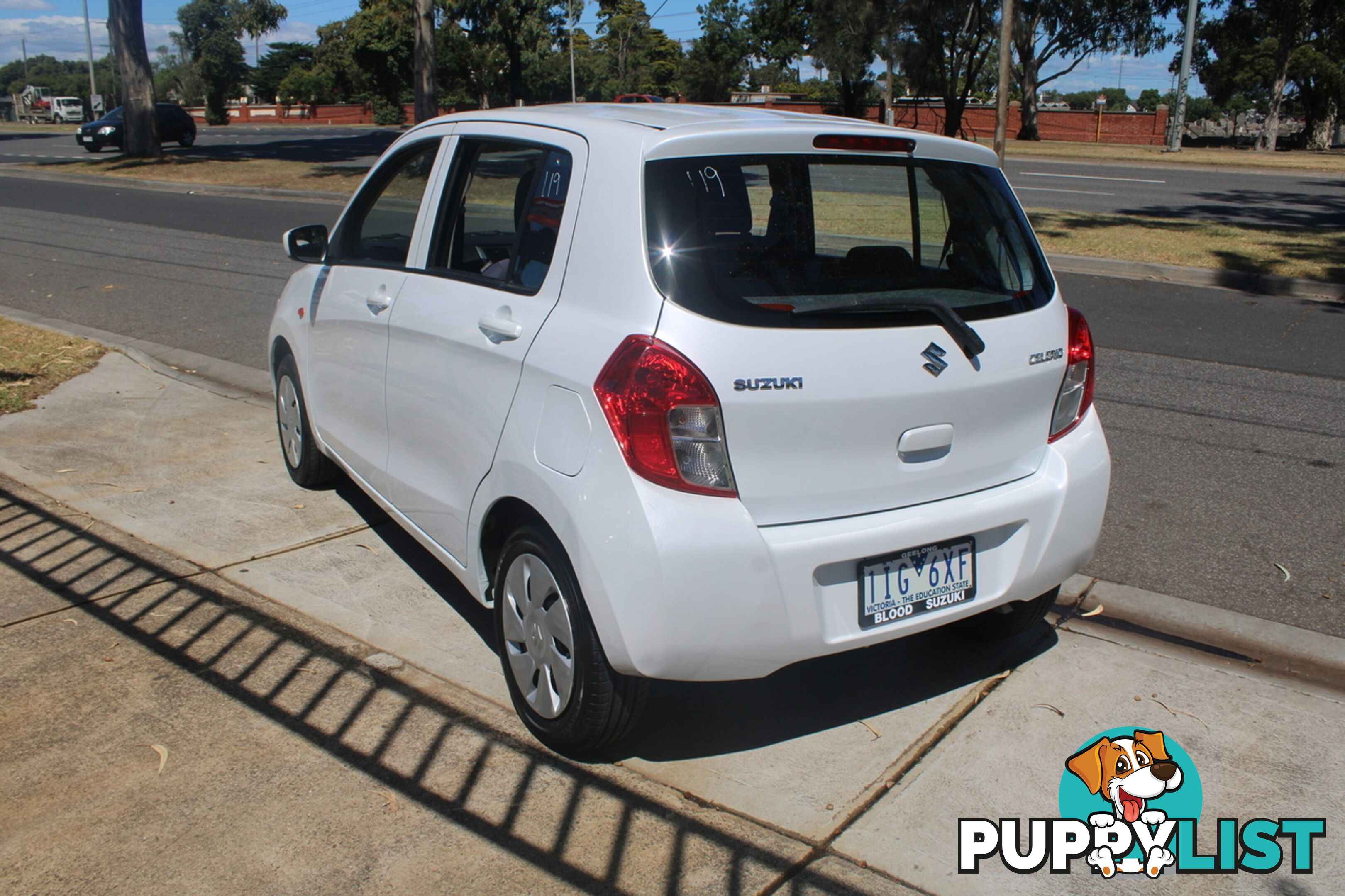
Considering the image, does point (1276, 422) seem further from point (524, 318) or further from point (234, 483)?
point (234, 483)

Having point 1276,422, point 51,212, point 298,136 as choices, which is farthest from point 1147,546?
point 298,136

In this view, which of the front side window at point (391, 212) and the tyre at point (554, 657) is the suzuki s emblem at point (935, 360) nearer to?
the tyre at point (554, 657)

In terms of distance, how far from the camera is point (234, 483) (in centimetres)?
546

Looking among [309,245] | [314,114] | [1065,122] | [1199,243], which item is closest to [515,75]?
[314,114]

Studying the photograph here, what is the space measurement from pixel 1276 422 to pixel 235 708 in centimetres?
573

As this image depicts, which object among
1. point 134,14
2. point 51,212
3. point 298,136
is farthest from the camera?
point 298,136

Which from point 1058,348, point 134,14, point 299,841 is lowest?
point 299,841

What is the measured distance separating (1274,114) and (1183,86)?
7.74m

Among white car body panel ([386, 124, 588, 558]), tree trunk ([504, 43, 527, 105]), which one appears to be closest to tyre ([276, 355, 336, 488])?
white car body panel ([386, 124, 588, 558])

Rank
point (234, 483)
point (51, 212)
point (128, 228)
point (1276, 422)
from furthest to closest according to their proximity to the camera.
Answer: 1. point (51, 212)
2. point (128, 228)
3. point (1276, 422)
4. point (234, 483)

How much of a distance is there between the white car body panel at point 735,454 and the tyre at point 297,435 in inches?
69.5

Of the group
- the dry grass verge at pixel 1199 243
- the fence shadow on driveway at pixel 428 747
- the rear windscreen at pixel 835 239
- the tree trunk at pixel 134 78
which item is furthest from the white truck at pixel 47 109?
the rear windscreen at pixel 835 239

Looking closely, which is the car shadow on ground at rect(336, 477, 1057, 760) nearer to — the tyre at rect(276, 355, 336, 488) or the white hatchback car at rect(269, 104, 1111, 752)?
the white hatchback car at rect(269, 104, 1111, 752)

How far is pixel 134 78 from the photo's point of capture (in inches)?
1041
